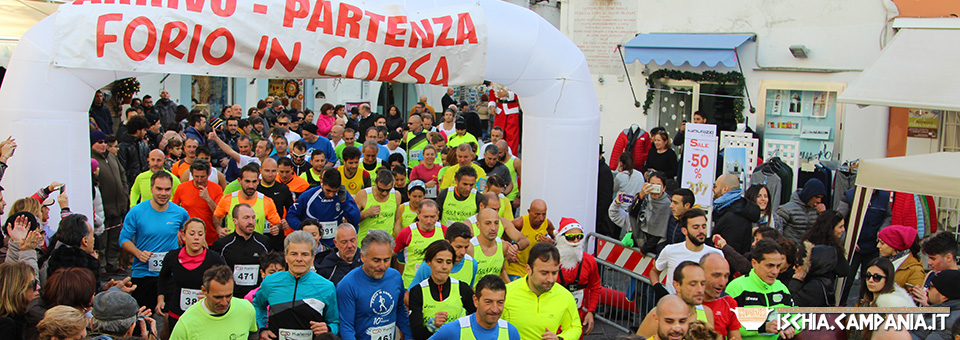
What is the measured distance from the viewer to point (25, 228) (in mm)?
6188

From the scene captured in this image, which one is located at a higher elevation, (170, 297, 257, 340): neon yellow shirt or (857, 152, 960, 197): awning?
(857, 152, 960, 197): awning

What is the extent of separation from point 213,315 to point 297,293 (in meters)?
0.63

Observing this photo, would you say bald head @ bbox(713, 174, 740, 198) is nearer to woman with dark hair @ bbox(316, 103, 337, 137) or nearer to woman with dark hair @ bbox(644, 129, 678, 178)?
woman with dark hair @ bbox(644, 129, 678, 178)

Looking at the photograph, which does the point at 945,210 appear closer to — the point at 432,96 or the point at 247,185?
the point at 247,185

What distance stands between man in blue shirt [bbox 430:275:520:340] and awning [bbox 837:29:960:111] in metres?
7.08

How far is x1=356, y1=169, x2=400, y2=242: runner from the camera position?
8195 mm

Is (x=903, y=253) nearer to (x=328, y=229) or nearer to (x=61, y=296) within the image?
(x=328, y=229)

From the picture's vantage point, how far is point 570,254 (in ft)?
23.1

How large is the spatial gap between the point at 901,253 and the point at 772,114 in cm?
757

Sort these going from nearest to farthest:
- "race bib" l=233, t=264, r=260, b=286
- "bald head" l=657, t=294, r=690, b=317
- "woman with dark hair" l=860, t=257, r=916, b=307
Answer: "bald head" l=657, t=294, r=690, b=317
"woman with dark hair" l=860, t=257, r=916, b=307
"race bib" l=233, t=264, r=260, b=286

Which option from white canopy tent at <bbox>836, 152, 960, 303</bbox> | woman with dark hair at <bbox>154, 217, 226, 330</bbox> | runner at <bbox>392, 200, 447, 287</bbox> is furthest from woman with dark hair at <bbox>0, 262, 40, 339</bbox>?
white canopy tent at <bbox>836, 152, 960, 303</bbox>

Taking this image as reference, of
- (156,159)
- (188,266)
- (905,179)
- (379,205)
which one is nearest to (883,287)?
(905,179)

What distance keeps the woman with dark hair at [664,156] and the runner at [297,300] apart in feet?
26.2

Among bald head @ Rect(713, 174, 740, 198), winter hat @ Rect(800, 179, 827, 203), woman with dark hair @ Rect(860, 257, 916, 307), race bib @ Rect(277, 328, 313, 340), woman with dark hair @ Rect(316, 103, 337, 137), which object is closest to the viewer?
race bib @ Rect(277, 328, 313, 340)
